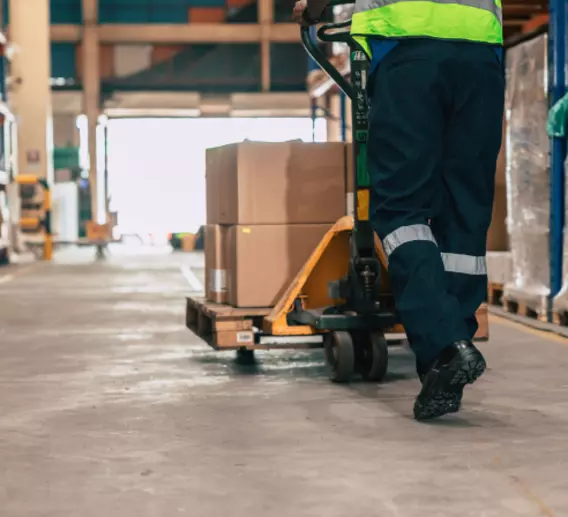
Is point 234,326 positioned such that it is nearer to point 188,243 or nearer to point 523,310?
point 523,310

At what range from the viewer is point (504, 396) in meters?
4.07

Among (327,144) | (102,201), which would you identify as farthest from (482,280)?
(102,201)

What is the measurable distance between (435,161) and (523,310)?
3769 mm

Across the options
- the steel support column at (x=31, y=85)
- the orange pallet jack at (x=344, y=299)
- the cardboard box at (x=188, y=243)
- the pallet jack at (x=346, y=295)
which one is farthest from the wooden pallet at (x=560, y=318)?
the steel support column at (x=31, y=85)

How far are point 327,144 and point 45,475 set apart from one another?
2.41m

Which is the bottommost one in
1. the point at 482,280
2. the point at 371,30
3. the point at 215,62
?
the point at 482,280

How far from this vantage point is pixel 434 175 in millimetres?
3621

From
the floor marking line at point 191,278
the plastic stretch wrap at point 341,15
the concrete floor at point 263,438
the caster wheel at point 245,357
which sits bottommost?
the floor marking line at point 191,278

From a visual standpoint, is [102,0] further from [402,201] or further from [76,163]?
[402,201]

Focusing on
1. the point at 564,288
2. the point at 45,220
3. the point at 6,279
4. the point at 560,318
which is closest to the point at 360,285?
the point at 564,288

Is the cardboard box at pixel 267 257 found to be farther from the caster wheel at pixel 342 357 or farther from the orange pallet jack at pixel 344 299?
the caster wheel at pixel 342 357

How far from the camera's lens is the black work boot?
339 centimetres

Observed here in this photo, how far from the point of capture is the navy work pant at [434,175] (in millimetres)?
3531

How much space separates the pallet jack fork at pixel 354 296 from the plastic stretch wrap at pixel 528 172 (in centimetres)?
251
